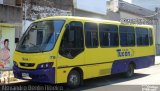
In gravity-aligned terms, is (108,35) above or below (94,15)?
below

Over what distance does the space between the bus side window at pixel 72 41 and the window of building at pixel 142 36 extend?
589 cm

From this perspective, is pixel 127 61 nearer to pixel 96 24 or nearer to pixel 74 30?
pixel 96 24

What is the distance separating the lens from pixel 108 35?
16797mm

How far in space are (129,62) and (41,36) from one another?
6.42m

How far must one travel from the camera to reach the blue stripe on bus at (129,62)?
1727 cm

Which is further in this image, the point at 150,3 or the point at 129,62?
the point at 150,3

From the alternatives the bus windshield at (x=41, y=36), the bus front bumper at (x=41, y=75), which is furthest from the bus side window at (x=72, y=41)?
the bus front bumper at (x=41, y=75)

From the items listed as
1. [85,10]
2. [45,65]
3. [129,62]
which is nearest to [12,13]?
[129,62]

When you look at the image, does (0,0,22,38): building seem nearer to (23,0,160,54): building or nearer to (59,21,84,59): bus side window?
(23,0,160,54): building

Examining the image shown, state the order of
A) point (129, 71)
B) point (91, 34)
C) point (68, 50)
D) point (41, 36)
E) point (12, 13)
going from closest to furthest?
point (41, 36) < point (68, 50) < point (91, 34) < point (129, 71) < point (12, 13)

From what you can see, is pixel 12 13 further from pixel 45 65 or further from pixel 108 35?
pixel 45 65

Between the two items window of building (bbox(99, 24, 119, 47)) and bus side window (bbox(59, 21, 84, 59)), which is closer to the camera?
bus side window (bbox(59, 21, 84, 59))

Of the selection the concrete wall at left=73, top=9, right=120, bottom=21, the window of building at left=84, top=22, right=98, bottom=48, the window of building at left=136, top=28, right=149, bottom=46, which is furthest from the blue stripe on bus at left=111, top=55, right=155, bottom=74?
the concrete wall at left=73, top=9, right=120, bottom=21

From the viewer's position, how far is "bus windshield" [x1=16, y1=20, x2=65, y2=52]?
13.5m
